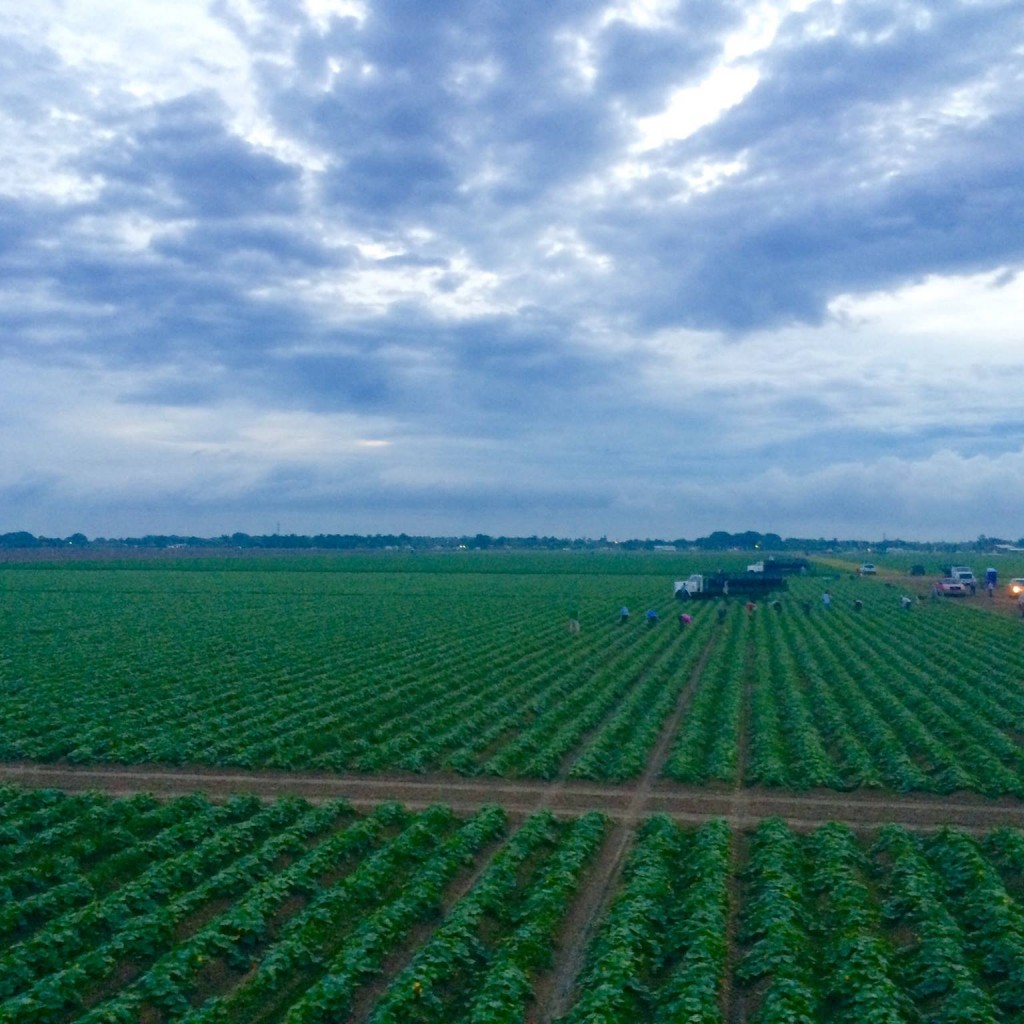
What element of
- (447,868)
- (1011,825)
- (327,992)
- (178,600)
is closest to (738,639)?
(1011,825)

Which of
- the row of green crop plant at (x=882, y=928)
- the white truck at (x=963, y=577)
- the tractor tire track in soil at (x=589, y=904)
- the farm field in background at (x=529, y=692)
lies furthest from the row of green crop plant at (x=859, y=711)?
the white truck at (x=963, y=577)

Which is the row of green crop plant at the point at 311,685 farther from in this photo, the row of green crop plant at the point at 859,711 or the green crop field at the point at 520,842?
the row of green crop plant at the point at 859,711

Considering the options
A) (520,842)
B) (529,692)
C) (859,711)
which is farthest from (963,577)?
(520,842)

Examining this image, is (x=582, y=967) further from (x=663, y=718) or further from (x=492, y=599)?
(x=492, y=599)

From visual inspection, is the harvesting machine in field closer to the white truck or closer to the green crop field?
the white truck

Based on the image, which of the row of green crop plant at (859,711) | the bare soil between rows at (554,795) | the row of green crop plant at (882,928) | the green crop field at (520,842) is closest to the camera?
the row of green crop plant at (882,928)

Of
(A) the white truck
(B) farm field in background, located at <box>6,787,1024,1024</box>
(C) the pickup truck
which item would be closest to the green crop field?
(B) farm field in background, located at <box>6,787,1024,1024</box>
